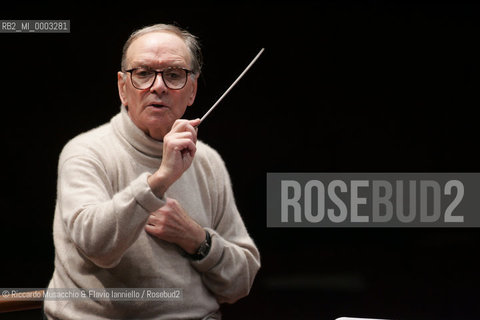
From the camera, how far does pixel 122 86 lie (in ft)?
6.52

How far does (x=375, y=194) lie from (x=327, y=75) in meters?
0.46

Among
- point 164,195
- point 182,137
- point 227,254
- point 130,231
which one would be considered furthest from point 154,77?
point 227,254

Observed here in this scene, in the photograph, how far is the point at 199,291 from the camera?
198cm

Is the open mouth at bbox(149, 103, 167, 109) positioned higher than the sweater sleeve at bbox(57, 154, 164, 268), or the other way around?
the open mouth at bbox(149, 103, 167, 109)

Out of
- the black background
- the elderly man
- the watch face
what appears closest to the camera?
the elderly man

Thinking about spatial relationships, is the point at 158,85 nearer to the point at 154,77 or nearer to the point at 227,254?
the point at 154,77

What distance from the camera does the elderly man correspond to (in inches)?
71.9

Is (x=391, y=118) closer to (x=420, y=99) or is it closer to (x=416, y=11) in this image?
(x=420, y=99)

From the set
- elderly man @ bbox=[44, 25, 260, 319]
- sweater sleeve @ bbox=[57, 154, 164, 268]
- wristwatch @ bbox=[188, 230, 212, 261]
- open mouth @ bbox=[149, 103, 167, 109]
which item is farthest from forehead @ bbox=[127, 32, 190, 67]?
wristwatch @ bbox=[188, 230, 212, 261]

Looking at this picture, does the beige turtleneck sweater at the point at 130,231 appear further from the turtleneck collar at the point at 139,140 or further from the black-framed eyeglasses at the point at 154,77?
the black-framed eyeglasses at the point at 154,77

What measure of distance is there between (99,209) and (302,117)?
886 millimetres

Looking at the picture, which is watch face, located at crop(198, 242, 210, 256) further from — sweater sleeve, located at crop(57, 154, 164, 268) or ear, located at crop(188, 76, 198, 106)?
ear, located at crop(188, 76, 198, 106)

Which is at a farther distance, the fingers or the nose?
the nose

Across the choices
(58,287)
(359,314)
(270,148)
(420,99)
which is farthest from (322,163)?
(58,287)
